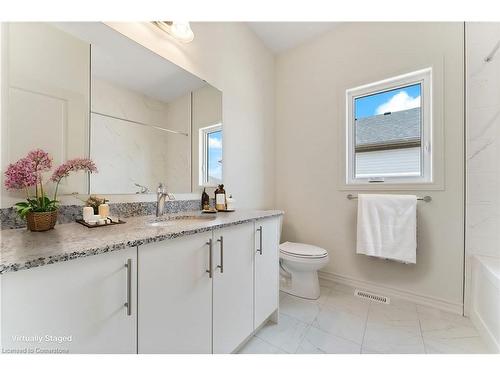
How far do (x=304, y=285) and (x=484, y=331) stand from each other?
1.12 metres

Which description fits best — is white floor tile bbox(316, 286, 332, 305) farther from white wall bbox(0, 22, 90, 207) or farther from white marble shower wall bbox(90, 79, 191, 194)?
white wall bbox(0, 22, 90, 207)

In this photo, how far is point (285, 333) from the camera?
1342mm

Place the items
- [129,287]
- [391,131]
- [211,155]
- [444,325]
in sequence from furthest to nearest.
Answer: [391,131], [211,155], [444,325], [129,287]

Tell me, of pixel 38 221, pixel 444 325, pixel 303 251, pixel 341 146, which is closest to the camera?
pixel 38 221

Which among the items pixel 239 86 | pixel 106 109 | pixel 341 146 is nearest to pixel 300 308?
pixel 341 146

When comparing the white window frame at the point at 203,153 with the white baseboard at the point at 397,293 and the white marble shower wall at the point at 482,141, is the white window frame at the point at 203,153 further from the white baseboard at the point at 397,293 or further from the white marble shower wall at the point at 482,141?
the white marble shower wall at the point at 482,141

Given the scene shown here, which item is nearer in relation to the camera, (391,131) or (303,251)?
(303,251)

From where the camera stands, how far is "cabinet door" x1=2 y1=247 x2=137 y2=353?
486mm

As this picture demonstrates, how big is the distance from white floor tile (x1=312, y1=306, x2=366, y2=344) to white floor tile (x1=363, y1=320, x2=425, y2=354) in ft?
0.16

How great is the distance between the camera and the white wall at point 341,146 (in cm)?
158

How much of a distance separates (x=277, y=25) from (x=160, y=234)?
2.32m

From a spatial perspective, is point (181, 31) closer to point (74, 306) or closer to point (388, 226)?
point (74, 306)
